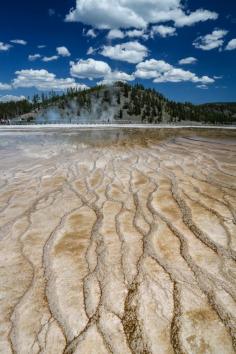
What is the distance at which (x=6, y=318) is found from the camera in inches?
122

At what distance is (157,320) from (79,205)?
3831 millimetres

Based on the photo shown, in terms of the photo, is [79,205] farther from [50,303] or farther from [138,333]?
[138,333]

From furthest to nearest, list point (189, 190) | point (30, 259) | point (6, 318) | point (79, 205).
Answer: point (189, 190) → point (79, 205) → point (30, 259) → point (6, 318)

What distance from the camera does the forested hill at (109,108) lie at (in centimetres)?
13340

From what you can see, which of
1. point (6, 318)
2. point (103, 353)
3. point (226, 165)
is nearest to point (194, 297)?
point (103, 353)

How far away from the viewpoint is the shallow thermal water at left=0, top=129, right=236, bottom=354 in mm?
2824

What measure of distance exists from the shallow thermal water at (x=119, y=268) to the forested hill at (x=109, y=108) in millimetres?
122227

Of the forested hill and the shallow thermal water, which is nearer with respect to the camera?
the shallow thermal water

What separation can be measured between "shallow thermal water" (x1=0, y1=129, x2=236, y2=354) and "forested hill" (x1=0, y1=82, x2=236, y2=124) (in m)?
122

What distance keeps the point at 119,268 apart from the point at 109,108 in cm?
14865

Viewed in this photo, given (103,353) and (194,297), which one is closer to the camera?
(103,353)

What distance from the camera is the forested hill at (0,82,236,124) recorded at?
13340 cm

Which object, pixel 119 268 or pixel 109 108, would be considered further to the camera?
pixel 109 108

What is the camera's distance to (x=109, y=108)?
488ft
